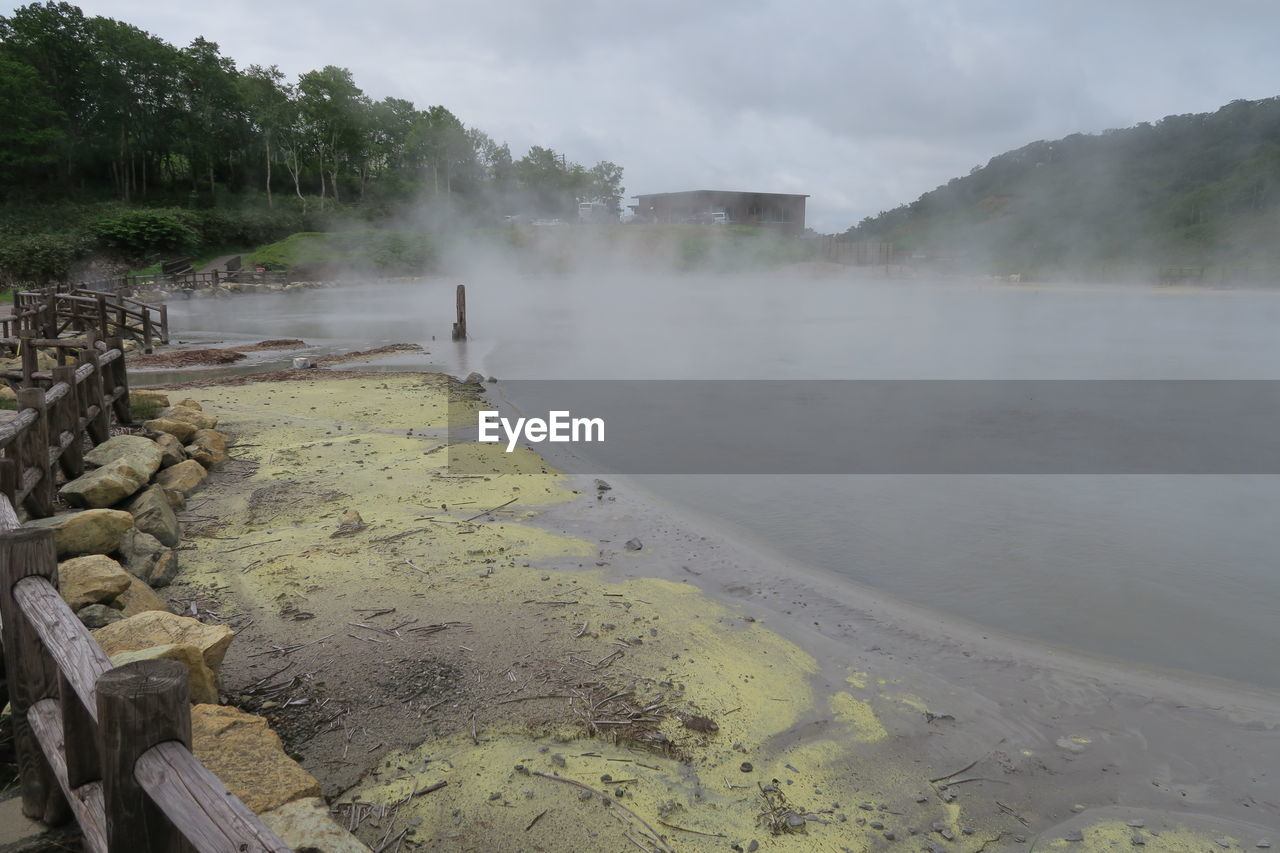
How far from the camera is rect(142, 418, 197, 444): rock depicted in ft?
26.0

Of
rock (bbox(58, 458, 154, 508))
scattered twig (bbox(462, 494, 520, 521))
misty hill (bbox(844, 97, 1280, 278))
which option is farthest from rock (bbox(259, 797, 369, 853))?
misty hill (bbox(844, 97, 1280, 278))

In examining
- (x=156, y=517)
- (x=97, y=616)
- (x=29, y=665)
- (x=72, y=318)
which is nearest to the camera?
(x=29, y=665)

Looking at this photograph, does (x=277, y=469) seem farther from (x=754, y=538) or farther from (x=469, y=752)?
(x=469, y=752)

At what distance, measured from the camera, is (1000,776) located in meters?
3.82

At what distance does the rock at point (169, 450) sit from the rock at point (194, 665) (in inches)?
168

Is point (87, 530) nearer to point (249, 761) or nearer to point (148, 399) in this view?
point (249, 761)

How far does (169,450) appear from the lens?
24.4 feet

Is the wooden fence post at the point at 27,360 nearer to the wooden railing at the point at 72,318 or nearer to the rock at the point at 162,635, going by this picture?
the rock at the point at 162,635

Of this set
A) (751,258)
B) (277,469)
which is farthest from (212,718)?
(751,258)

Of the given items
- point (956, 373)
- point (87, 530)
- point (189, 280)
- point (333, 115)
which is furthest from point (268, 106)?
point (87, 530)

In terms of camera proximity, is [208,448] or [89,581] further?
[208,448]

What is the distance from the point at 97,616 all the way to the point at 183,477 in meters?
3.37

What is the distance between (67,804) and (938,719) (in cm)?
357

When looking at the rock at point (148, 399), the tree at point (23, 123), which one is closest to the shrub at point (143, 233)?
the tree at point (23, 123)
